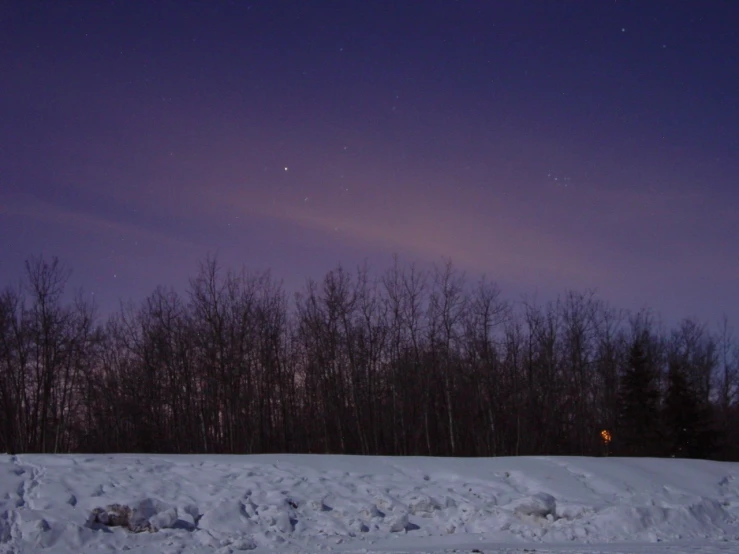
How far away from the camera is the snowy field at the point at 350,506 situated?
11695 millimetres

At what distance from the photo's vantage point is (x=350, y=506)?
13.9m

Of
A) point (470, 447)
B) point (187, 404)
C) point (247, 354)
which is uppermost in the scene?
Answer: point (247, 354)

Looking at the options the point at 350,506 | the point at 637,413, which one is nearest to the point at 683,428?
the point at 637,413

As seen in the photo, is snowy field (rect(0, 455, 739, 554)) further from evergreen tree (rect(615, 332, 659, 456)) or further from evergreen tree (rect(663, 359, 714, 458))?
evergreen tree (rect(615, 332, 659, 456))

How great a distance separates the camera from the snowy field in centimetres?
1170

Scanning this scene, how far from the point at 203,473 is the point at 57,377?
1142 inches

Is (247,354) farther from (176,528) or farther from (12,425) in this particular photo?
(176,528)

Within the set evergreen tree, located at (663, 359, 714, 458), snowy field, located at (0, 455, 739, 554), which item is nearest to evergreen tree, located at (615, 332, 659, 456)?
evergreen tree, located at (663, 359, 714, 458)

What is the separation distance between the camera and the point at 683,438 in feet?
120

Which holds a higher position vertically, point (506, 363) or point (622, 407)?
point (506, 363)

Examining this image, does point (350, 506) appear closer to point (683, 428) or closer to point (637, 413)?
point (683, 428)

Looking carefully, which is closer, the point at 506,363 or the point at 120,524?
the point at 120,524

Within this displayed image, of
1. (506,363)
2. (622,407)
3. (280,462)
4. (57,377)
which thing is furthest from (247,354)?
(280,462)

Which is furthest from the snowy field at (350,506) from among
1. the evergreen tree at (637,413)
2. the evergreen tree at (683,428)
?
the evergreen tree at (637,413)
